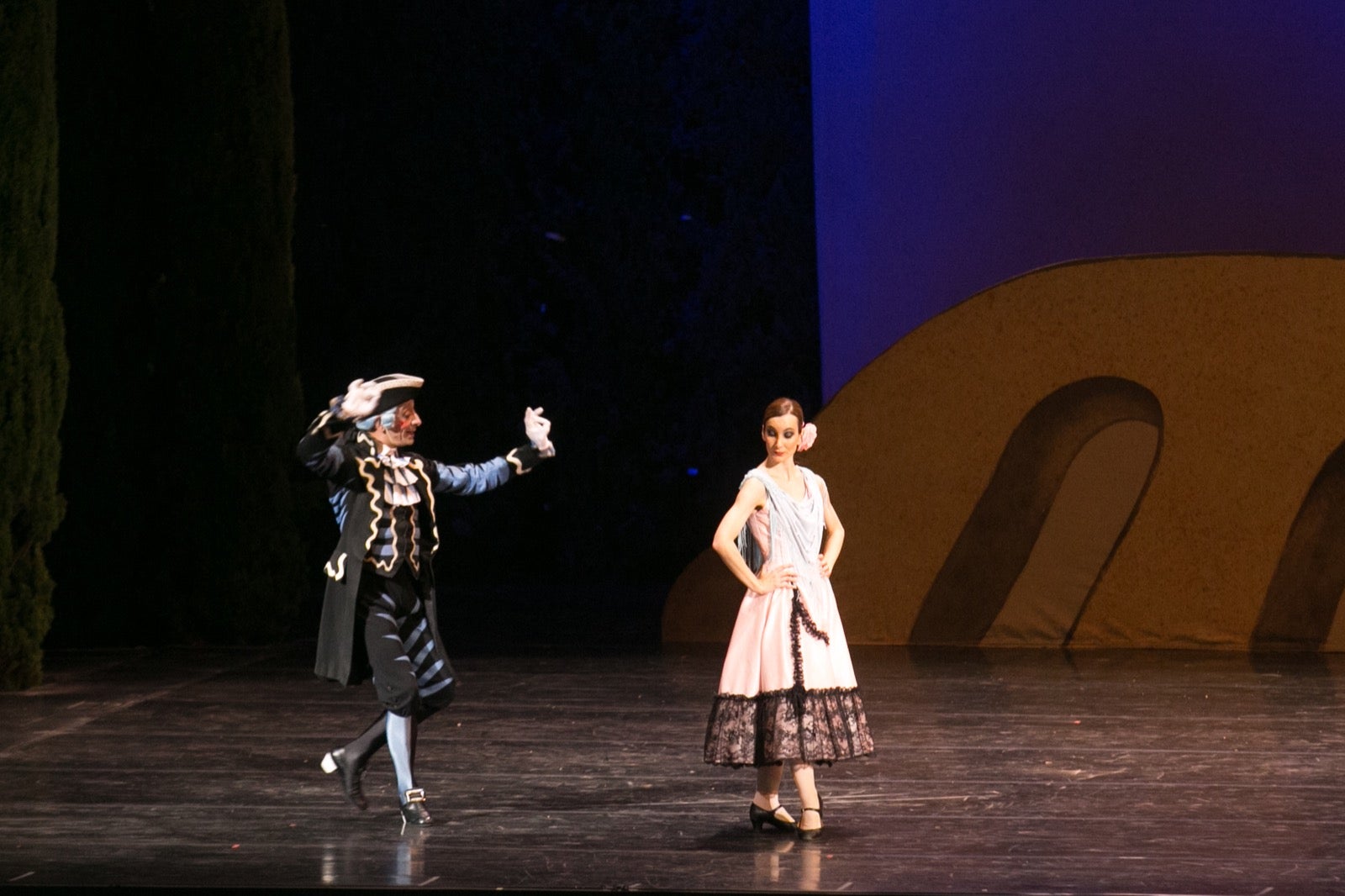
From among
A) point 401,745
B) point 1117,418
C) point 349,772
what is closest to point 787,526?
point 401,745

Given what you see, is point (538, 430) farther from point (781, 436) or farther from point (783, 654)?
point (783, 654)

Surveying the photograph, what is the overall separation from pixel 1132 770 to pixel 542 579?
1232cm

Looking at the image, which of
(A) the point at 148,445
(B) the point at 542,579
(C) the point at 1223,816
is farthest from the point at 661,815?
(B) the point at 542,579

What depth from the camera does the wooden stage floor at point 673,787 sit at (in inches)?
212

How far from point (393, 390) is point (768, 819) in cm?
204

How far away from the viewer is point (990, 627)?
39.3ft

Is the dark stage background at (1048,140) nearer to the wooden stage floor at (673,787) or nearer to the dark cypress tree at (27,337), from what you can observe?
the wooden stage floor at (673,787)

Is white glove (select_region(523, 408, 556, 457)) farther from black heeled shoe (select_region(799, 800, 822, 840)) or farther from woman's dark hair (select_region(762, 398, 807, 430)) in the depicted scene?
black heeled shoe (select_region(799, 800, 822, 840))

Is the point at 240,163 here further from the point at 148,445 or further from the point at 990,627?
the point at 990,627

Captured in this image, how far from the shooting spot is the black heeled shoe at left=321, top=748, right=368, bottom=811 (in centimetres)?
629

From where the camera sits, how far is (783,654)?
5902 millimetres

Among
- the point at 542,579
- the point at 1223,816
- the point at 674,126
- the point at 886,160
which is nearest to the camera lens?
the point at 1223,816

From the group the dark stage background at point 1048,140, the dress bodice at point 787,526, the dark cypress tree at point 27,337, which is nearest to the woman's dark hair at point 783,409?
the dress bodice at point 787,526

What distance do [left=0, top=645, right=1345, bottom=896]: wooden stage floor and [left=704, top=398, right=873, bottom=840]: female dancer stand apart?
0.29 meters
